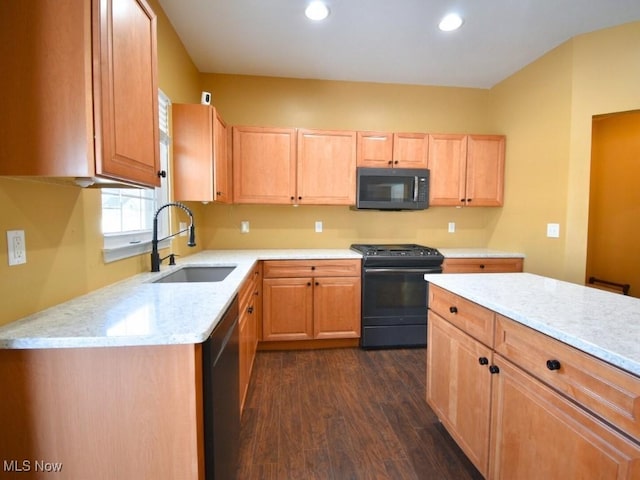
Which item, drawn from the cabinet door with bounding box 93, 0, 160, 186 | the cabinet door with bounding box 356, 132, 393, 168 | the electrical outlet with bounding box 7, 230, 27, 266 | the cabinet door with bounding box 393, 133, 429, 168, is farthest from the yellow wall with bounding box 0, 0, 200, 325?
the cabinet door with bounding box 393, 133, 429, 168

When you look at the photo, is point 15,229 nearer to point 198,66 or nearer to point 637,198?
point 198,66

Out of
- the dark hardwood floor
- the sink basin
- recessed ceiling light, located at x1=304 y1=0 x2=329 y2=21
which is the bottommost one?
the dark hardwood floor

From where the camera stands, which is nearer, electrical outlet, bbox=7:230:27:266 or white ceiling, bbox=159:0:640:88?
electrical outlet, bbox=7:230:27:266

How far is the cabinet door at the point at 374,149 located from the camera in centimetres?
301

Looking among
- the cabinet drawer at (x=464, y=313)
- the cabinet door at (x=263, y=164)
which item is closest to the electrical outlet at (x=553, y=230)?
the cabinet drawer at (x=464, y=313)

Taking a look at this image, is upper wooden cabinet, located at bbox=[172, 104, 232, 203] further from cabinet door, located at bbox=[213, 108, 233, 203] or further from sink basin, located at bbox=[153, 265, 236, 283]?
sink basin, located at bbox=[153, 265, 236, 283]

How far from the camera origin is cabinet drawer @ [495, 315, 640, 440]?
2.48 ft

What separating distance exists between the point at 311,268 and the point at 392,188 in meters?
1.17

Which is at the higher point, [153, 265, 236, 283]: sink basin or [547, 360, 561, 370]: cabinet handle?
[153, 265, 236, 283]: sink basin

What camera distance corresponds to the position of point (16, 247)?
1000 mm

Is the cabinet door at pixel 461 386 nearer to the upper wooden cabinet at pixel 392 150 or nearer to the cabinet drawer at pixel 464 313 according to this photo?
the cabinet drawer at pixel 464 313

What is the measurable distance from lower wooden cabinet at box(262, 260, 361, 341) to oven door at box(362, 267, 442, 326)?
0.35 feet

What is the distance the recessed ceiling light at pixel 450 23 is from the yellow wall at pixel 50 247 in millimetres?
2638

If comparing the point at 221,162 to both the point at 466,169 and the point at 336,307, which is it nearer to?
the point at 336,307
